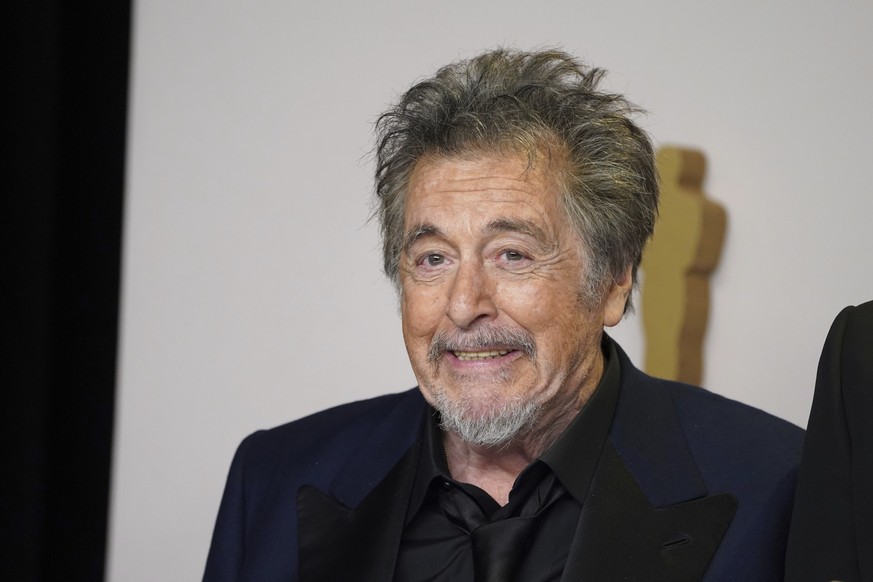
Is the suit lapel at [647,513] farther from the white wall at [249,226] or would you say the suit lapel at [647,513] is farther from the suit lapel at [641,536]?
the white wall at [249,226]

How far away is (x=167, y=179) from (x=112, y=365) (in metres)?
0.43

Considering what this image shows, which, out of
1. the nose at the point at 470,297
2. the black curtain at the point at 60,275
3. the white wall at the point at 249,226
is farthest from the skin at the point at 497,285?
the black curtain at the point at 60,275

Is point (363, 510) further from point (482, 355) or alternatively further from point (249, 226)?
point (249, 226)

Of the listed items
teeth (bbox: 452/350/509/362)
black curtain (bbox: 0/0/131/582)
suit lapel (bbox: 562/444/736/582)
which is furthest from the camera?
black curtain (bbox: 0/0/131/582)

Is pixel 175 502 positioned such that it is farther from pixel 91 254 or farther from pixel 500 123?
pixel 500 123

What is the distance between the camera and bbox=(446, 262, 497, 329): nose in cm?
178

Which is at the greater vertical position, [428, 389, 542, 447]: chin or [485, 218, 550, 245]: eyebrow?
[485, 218, 550, 245]: eyebrow

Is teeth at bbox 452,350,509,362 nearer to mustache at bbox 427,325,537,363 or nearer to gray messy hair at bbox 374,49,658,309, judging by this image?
mustache at bbox 427,325,537,363

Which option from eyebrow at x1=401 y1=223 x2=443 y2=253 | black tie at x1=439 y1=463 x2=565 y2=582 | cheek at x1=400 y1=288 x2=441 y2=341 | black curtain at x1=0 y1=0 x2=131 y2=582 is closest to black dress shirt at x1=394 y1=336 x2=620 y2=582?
black tie at x1=439 y1=463 x2=565 y2=582

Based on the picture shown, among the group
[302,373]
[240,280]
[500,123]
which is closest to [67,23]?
[240,280]

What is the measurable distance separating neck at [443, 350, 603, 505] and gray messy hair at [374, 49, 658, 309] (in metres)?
0.16

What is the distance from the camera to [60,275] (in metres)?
2.58

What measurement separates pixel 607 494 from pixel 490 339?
0.95 feet

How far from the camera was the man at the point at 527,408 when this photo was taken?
1777 millimetres
